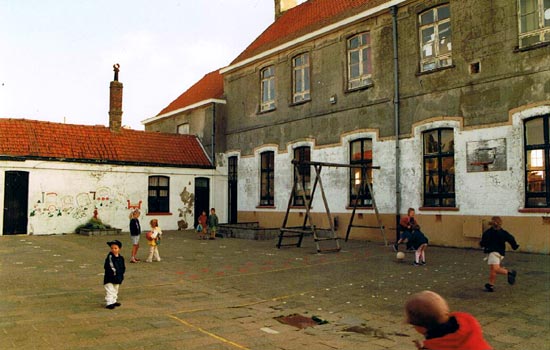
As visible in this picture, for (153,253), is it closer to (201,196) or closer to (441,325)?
(441,325)

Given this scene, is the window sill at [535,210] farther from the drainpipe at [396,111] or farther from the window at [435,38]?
the window at [435,38]

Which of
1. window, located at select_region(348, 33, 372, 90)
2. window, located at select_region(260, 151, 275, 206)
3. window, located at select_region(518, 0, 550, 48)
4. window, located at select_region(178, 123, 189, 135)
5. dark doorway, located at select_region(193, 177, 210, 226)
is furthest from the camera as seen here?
window, located at select_region(178, 123, 189, 135)

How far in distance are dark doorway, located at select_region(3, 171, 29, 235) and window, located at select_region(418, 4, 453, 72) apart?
17178mm

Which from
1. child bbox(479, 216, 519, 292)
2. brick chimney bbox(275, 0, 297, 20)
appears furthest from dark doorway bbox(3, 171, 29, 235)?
child bbox(479, 216, 519, 292)

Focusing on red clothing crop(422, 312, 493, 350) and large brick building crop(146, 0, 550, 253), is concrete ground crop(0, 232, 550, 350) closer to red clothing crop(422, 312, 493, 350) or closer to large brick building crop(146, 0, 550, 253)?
large brick building crop(146, 0, 550, 253)

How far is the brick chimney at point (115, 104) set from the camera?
78.1 ft

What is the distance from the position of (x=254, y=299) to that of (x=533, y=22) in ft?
38.2

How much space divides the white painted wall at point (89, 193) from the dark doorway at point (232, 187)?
2.00 m

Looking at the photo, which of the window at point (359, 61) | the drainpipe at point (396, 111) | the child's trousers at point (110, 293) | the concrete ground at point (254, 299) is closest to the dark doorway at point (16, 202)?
the concrete ground at point (254, 299)

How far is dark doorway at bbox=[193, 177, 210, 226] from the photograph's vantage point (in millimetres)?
24609

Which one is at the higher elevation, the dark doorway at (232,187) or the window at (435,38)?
the window at (435,38)

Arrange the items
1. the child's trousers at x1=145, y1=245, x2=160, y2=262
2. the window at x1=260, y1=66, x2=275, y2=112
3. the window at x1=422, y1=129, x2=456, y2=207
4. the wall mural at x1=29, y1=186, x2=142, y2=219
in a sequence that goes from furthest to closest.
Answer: the window at x1=260, y1=66, x2=275, y2=112, the wall mural at x1=29, y1=186, x2=142, y2=219, the window at x1=422, y1=129, x2=456, y2=207, the child's trousers at x1=145, y1=245, x2=160, y2=262

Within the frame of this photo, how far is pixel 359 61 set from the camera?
59.3 feet

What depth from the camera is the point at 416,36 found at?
1593cm
